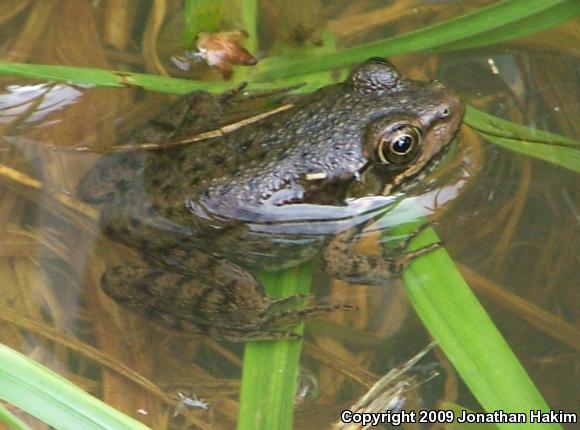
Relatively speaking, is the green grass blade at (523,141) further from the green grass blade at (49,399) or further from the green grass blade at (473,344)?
the green grass blade at (49,399)

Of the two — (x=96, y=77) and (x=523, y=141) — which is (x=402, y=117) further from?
(x=96, y=77)

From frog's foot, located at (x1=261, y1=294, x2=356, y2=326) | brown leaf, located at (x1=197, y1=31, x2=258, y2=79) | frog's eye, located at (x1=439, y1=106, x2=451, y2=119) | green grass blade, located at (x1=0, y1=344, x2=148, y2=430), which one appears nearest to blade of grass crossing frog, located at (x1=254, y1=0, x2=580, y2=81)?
frog's eye, located at (x1=439, y1=106, x2=451, y2=119)

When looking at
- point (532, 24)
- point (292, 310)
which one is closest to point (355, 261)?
point (292, 310)

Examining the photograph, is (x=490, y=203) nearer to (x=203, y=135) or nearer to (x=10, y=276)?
(x=203, y=135)

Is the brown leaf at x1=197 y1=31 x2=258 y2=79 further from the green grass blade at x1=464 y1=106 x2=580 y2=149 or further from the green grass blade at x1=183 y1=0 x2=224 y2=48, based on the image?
the green grass blade at x1=464 y1=106 x2=580 y2=149

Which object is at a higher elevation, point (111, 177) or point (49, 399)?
point (111, 177)
